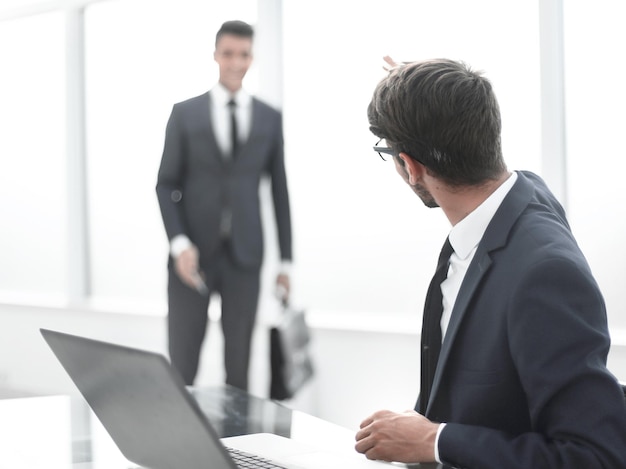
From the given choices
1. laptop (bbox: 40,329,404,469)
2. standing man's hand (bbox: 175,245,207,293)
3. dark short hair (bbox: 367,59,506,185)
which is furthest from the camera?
standing man's hand (bbox: 175,245,207,293)

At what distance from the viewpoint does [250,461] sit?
1.33m

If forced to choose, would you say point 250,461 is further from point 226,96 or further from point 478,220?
point 226,96

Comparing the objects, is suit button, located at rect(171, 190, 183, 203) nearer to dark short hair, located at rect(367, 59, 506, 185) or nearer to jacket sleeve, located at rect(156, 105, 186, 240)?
jacket sleeve, located at rect(156, 105, 186, 240)

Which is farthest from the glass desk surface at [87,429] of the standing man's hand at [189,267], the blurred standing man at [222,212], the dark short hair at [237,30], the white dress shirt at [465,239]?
the dark short hair at [237,30]

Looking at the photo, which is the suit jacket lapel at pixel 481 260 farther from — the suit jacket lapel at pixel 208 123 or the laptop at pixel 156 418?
the suit jacket lapel at pixel 208 123

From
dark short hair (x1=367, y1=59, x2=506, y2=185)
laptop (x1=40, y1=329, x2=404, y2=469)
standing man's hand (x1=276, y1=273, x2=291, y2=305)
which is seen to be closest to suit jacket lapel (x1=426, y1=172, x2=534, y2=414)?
dark short hair (x1=367, y1=59, x2=506, y2=185)

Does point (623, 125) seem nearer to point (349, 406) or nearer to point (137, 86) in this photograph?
point (349, 406)

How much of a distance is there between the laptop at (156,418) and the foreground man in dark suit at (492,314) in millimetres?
129

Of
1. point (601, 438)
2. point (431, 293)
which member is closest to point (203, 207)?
point (431, 293)

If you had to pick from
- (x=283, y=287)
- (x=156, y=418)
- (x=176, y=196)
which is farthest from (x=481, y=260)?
(x=176, y=196)

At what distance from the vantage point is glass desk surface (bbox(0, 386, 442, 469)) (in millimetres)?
1440

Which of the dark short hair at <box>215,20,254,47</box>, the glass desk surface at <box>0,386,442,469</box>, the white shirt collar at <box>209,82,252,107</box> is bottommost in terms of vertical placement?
the glass desk surface at <box>0,386,442,469</box>

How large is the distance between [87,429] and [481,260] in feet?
2.61

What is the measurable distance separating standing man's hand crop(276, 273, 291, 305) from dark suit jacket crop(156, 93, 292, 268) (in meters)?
0.10
